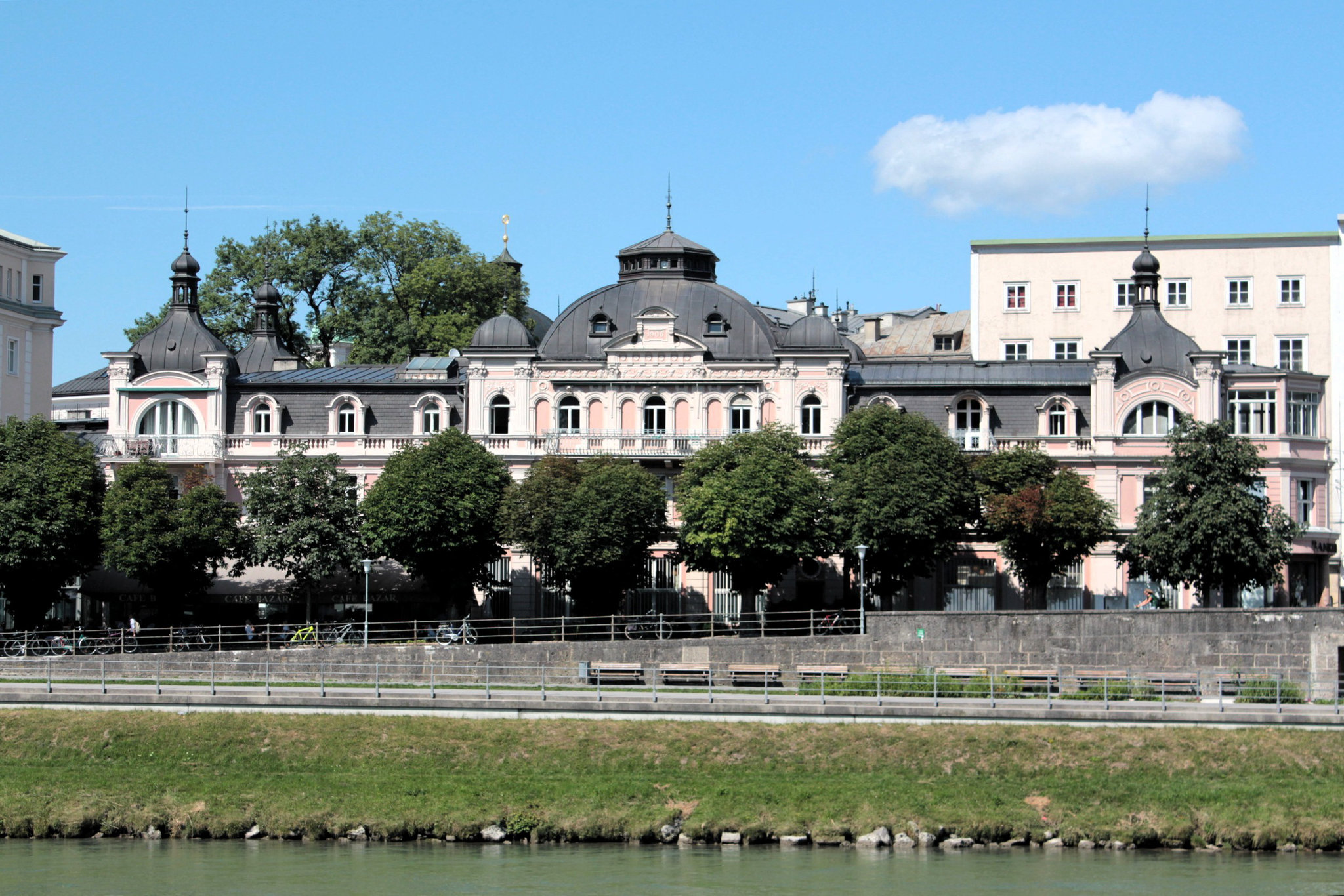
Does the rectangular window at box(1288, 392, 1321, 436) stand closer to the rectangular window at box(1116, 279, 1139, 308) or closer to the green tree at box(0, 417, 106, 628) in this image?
the rectangular window at box(1116, 279, 1139, 308)

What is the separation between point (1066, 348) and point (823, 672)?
140 feet

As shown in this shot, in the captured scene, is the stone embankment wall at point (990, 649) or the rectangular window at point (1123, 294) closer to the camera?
the stone embankment wall at point (990, 649)

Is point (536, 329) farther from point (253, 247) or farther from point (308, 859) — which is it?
point (308, 859)

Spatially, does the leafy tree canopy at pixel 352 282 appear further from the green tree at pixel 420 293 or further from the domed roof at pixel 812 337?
the domed roof at pixel 812 337

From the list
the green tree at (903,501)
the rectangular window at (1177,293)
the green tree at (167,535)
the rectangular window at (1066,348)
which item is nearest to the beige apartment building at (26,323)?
the green tree at (167,535)

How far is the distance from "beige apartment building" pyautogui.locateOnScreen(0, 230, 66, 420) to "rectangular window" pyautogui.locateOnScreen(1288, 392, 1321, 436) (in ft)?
177

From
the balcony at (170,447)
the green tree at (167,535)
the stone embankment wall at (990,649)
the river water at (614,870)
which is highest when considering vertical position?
the balcony at (170,447)

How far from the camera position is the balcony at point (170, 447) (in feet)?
273

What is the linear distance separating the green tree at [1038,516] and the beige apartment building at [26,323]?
4346cm

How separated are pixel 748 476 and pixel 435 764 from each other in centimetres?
2402

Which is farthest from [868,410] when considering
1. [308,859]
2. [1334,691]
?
[308,859]

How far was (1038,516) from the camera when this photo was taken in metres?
73.4

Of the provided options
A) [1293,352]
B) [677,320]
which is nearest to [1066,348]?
[1293,352]

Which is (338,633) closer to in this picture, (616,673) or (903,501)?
(616,673)
